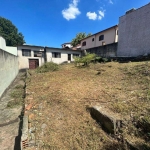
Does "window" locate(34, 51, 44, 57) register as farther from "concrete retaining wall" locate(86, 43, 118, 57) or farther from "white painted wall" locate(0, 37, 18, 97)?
"white painted wall" locate(0, 37, 18, 97)

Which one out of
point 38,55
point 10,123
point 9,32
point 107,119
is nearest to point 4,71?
point 10,123

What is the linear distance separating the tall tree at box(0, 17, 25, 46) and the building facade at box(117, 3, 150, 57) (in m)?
32.1

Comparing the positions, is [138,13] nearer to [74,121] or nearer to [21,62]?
[74,121]

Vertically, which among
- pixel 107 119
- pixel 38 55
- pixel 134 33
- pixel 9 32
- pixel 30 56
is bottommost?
pixel 107 119

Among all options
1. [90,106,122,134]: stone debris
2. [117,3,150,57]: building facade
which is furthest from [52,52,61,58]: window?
[90,106,122,134]: stone debris

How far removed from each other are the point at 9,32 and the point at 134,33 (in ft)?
121

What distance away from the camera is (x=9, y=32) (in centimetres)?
3366

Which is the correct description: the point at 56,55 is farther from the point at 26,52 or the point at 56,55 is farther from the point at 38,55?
the point at 26,52

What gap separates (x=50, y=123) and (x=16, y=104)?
2.28 m

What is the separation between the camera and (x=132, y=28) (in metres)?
9.80

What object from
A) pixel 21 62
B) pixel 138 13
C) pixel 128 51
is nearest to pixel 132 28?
pixel 138 13

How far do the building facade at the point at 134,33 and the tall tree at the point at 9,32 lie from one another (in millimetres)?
32144

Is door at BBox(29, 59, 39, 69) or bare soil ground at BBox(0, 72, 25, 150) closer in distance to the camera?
bare soil ground at BBox(0, 72, 25, 150)

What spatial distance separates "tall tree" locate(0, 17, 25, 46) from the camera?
104 ft
